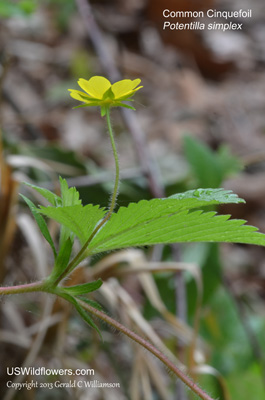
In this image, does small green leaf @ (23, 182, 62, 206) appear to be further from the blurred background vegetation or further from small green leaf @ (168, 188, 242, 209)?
the blurred background vegetation

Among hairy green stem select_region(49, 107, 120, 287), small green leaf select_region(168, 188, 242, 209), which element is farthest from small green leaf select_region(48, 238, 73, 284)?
small green leaf select_region(168, 188, 242, 209)

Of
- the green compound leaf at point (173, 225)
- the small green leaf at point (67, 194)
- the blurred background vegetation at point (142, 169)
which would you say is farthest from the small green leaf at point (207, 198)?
the blurred background vegetation at point (142, 169)

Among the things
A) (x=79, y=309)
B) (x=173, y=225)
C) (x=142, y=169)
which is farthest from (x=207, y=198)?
(x=142, y=169)

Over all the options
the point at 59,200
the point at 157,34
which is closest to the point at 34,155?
the point at 59,200

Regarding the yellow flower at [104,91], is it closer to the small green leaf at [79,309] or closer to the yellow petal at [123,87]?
the yellow petal at [123,87]

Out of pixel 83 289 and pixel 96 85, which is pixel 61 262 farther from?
pixel 96 85

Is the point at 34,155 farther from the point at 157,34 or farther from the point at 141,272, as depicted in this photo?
the point at 157,34

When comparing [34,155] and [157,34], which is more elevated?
[157,34]
